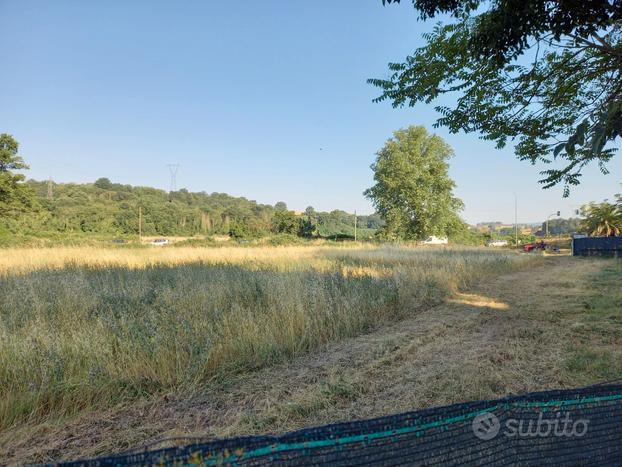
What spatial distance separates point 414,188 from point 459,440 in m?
31.0

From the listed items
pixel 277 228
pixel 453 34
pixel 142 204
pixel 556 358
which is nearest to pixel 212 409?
pixel 556 358

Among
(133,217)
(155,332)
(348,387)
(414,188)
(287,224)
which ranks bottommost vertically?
(348,387)

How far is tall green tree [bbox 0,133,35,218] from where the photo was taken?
896 inches

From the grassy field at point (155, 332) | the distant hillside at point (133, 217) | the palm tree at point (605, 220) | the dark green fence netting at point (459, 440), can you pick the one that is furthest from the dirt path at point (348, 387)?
the palm tree at point (605, 220)

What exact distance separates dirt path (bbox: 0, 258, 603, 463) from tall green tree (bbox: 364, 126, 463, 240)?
1067 inches

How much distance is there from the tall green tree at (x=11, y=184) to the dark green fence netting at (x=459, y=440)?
30.1 meters

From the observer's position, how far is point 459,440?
59.2 inches

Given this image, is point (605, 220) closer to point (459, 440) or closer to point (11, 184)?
point (459, 440)

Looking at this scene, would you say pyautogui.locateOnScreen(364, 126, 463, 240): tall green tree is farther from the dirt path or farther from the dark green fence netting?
the dark green fence netting

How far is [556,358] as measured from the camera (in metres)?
3.70

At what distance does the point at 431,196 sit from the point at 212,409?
31.8 meters

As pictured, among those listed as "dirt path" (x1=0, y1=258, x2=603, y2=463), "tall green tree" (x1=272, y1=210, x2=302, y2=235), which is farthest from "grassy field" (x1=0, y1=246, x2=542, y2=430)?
→ "tall green tree" (x1=272, y1=210, x2=302, y2=235)

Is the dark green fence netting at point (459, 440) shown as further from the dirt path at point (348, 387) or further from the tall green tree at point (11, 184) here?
the tall green tree at point (11, 184)

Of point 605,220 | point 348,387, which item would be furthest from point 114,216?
point 605,220
